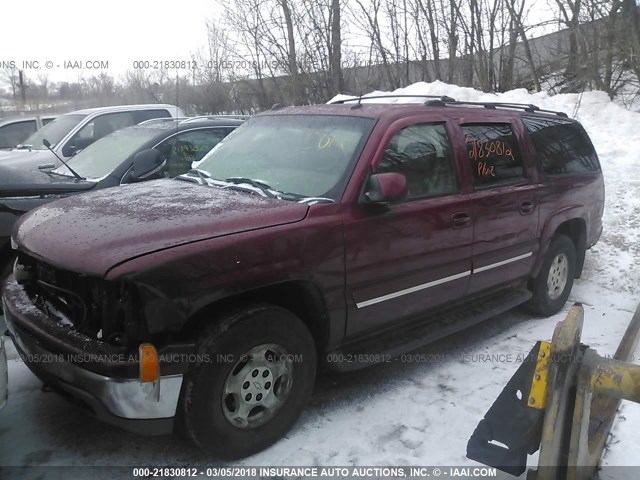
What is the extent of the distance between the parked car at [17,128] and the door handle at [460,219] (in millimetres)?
10419

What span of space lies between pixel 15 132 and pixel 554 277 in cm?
1109

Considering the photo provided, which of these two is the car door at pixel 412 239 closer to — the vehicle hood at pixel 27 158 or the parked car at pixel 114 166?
the parked car at pixel 114 166

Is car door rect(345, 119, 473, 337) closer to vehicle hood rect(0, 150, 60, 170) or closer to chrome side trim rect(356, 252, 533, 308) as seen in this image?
chrome side trim rect(356, 252, 533, 308)

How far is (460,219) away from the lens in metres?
3.92

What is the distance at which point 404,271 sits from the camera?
142 inches

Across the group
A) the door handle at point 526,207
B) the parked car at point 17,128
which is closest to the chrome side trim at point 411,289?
the door handle at point 526,207

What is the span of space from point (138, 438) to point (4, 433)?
766mm

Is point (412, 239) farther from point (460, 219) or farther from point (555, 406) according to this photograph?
point (555, 406)

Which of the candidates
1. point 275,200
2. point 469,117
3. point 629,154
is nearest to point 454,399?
point 275,200

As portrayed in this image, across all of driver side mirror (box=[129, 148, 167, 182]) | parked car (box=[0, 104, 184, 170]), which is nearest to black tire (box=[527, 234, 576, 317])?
driver side mirror (box=[129, 148, 167, 182])

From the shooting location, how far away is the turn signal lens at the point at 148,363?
252 cm

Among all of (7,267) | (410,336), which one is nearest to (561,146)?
(410,336)

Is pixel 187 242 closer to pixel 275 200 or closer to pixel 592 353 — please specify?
pixel 275 200

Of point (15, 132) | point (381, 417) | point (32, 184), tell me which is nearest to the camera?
point (381, 417)
